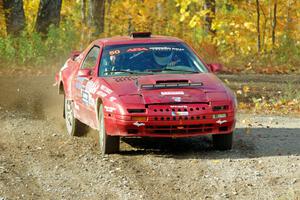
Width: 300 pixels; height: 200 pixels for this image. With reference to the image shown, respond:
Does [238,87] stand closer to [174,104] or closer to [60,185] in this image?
[174,104]

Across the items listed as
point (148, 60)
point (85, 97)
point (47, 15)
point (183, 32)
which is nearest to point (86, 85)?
point (85, 97)

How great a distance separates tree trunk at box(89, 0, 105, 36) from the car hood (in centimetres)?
1602

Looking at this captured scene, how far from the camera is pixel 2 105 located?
1616 centimetres

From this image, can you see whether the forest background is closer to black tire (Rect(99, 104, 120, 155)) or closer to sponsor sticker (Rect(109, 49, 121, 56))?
sponsor sticker (Rect(109, 49, 121, 56))

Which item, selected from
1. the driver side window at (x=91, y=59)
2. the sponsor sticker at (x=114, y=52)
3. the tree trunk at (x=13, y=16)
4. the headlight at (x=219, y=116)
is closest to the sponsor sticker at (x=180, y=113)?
the headlight at (x=219, y=116)

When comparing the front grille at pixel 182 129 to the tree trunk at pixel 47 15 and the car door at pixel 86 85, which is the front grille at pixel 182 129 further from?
the tree trunk at pixel 47 15

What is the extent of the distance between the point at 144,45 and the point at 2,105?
5683 mm

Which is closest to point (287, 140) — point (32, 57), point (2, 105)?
point (2, 105)

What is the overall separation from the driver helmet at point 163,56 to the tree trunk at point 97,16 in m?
15.2

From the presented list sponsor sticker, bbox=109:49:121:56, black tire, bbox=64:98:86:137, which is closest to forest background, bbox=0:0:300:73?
black tire, bbox=64:98:86:137

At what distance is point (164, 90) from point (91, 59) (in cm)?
218

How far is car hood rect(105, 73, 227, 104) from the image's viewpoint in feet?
32.2

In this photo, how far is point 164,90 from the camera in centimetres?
1000

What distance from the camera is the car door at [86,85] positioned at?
10.9m
